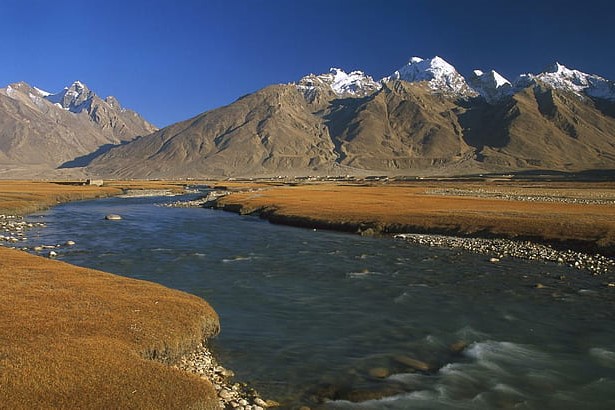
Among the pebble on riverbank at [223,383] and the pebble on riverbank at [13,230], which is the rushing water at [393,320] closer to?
the pebble on riverbank at [223,383]

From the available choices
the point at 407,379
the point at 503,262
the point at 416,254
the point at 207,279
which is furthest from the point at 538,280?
the point at 207,279

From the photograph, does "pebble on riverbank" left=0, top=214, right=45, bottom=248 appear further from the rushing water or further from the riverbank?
the riverbank

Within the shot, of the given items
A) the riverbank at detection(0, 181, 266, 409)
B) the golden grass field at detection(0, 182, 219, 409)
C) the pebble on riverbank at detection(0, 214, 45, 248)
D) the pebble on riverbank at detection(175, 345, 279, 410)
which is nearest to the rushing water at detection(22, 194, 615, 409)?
the pebble on riverbank at detection(175, 345, 279, 410)

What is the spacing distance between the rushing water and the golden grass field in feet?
6.82

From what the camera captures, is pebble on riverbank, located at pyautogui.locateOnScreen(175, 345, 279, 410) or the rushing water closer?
pebble on riverbank, located at pyautogui.locateOnScreen(175, 345, 279, 410)

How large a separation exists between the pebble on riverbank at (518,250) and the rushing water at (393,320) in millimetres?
1661

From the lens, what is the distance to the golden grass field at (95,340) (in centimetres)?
1142

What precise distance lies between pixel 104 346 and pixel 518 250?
3226 centimetres

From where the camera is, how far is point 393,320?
71.5 ft

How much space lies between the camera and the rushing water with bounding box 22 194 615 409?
15.0 meters

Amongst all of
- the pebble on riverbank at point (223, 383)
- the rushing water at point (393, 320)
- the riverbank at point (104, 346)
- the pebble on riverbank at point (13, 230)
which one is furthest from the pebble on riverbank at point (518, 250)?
the pebble on riverbank at point (13, 230)

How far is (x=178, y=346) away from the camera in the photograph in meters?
16.3

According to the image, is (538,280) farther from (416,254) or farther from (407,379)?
(407,379)

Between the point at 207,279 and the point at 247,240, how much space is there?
16.6m
